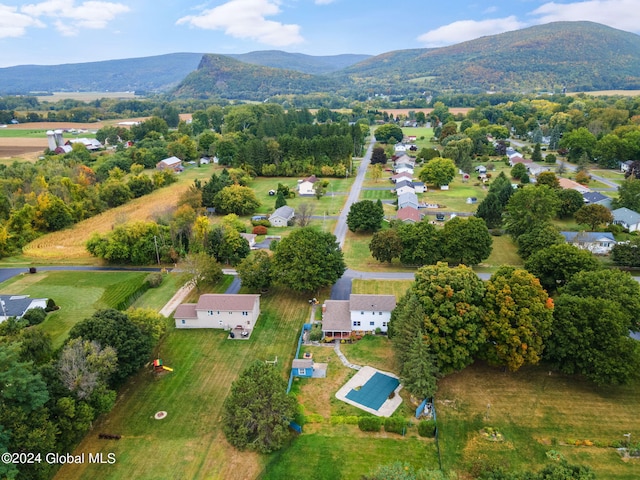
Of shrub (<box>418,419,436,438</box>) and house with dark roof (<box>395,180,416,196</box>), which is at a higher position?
house with dark roof (<box>395,180,416,196</box>)

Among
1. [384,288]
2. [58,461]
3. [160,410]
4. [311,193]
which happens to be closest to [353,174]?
[311,193]

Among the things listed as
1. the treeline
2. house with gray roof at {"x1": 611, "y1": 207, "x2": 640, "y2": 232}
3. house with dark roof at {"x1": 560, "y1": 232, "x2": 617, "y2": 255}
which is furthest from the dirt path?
house with gray roof at {"x1": 611, "y1": 207, "x2": 640, "y2": 232}

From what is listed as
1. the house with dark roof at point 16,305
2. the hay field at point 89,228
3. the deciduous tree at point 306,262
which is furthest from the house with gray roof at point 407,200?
the house with dark roof at point 16,305

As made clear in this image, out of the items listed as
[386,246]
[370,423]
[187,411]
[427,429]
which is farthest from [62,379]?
[386,246]

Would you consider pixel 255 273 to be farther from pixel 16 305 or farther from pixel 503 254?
pixel 503 254

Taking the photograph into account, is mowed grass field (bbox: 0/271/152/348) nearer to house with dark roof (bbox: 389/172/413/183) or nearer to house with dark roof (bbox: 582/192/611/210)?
house with dark roof (bbox: 389/172/413/183)

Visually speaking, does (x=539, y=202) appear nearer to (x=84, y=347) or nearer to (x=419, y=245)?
(x=419, y=245)

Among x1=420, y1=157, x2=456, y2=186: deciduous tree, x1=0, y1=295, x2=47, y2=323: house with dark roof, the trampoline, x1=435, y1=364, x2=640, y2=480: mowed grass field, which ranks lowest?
x1=435, y1=364, x2=640, y2=480: mowed grass field
